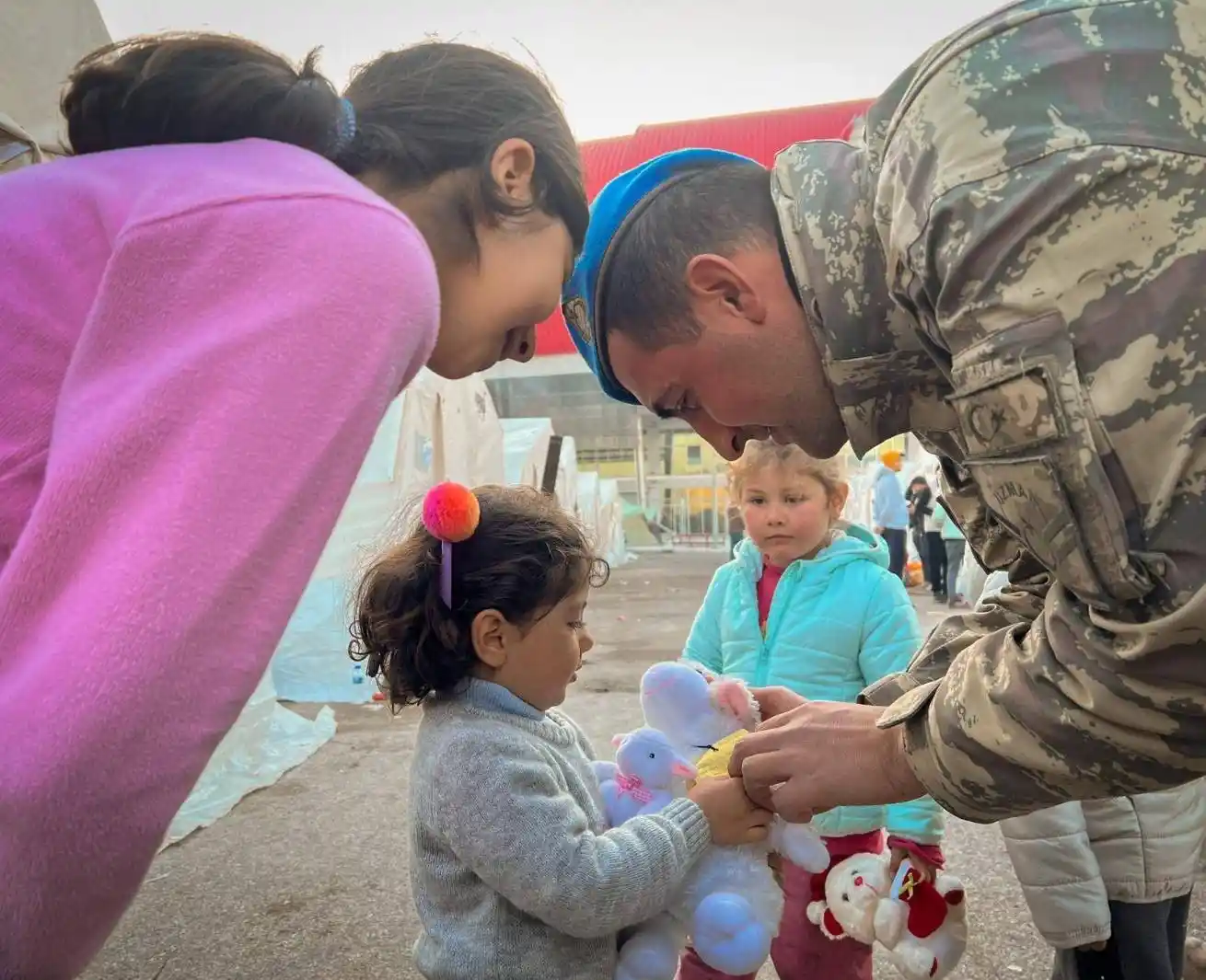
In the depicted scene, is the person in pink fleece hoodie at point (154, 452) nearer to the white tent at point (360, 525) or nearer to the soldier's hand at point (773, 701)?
the soldier's hand at point (773, 701)

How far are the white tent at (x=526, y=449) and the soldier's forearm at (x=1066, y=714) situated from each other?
336 inches

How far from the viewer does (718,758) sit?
5.32 feet

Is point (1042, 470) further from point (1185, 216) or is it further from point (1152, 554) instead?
point (1185, 216)

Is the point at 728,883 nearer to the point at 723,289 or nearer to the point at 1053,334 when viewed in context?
the point at 723,289

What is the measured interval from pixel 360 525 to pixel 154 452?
16.1 ft

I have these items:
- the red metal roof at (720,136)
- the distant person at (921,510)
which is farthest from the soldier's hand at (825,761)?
the red metal roof at (720,136)

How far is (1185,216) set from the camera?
2.49ft

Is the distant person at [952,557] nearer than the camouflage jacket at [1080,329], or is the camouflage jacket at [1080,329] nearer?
the camouflage jacket at [1080,329]

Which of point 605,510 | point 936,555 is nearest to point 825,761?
point 936,555

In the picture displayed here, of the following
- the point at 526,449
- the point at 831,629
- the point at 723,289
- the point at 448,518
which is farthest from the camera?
the point at 526,449

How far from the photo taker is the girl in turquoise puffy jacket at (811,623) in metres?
1.93

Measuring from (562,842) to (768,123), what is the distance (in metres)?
16.1

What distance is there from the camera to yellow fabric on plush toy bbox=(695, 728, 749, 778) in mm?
1604

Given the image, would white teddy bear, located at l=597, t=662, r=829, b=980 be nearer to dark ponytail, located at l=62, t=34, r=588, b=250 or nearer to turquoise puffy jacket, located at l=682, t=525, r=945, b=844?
turquoise puffy jacket, located at l=682, t=525, r=945, b=844
